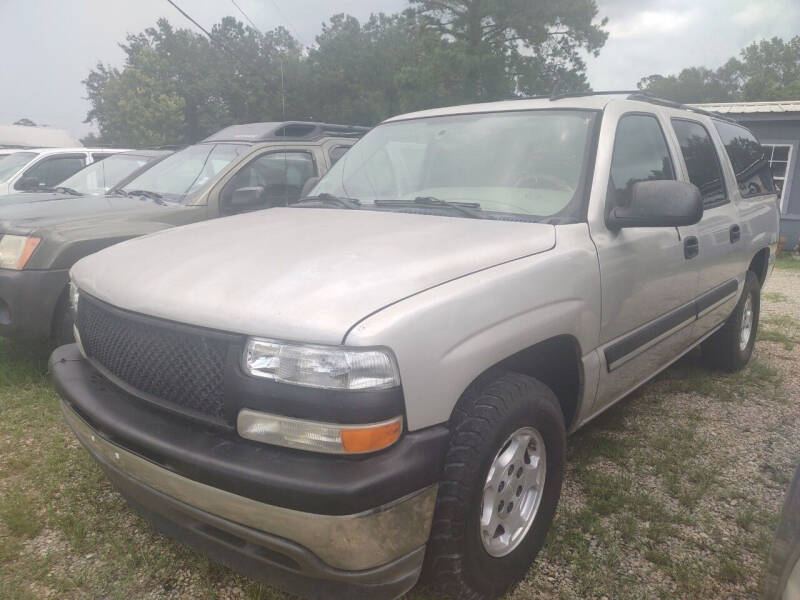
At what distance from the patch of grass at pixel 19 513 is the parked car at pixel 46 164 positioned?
688 cm

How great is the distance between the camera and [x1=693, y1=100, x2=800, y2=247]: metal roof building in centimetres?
1307

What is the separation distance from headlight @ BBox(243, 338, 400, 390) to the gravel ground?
0.99 metres

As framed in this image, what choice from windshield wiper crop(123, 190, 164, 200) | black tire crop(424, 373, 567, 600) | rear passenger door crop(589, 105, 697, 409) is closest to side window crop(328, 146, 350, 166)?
windshield wiper crop(123, 190, 164, 200)

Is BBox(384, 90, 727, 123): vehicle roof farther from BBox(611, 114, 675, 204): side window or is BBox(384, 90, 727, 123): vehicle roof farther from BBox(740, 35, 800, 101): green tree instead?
BBox(740, 35, 800, 101): green tree

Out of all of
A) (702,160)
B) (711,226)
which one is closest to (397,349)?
(711,226)

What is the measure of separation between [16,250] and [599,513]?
11.7 feet

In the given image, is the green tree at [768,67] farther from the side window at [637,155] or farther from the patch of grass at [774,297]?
the side window at [637,155]

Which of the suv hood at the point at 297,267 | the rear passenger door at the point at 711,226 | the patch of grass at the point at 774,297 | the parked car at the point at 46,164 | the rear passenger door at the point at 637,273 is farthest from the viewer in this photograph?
the parked car at the point at 46,164

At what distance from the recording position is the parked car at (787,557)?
1.47m

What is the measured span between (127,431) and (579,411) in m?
1.71

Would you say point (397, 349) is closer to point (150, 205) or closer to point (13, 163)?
point (150, 205)

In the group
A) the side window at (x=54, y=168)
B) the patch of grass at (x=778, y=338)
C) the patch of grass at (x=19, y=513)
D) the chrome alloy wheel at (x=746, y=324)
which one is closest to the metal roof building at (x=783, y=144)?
the patch of grass at (x=778, y=338)

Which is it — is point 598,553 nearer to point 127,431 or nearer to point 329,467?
point 329,467

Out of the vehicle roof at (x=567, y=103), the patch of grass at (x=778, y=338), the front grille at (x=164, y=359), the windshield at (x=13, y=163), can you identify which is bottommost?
the patch of grass at (x=778, y=338)
